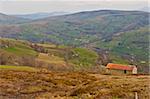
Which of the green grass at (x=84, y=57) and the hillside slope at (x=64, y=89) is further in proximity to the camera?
the green grass at (x=84, y=57)

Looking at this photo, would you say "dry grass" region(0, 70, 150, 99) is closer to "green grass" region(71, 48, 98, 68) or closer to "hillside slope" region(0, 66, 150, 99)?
"hillside slope" region(0, 66, 150, 99)

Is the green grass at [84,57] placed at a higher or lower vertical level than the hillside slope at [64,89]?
lower

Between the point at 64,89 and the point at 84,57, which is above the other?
the point at 64,89

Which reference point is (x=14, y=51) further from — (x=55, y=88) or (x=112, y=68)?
(x=55, y=88)

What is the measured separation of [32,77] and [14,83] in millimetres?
5734

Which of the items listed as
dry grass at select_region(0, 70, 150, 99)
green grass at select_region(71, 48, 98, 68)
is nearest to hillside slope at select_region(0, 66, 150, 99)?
dry grass at select_region(0, 70, 150, 99)

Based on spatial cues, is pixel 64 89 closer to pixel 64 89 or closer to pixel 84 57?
pixel 64 89

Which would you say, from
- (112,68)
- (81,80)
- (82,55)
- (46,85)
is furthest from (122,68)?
(82,55)

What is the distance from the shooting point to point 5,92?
97.7 feet

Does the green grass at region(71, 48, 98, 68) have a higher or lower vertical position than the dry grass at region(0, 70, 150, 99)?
lower

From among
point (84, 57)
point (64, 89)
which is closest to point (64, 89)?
point (64, 89)

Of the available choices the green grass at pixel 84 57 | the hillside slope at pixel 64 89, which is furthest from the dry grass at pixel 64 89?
the green grass at pixel 84 57

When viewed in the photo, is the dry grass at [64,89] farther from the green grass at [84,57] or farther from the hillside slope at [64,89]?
the green grass at [84,57]

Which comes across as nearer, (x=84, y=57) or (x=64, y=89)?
(x=64, y=89)
